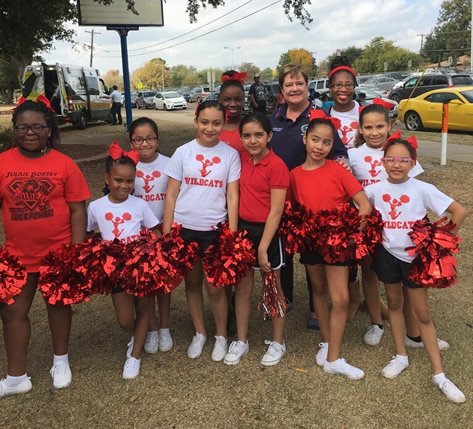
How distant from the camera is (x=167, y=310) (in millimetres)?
3547

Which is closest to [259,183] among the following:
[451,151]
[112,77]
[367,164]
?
[367,164]

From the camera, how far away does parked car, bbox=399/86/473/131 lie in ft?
44.4

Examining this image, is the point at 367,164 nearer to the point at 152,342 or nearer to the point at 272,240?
the point at 272,240

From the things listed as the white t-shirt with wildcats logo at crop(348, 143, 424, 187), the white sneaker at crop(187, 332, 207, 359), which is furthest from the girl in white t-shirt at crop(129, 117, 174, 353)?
the white t-shirt with wildcats logo at crop(348, 143, 424, 187)

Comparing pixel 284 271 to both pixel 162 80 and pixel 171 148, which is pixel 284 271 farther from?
pixel 162 80

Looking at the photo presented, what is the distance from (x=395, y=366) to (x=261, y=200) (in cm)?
138

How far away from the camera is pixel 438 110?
14.3m

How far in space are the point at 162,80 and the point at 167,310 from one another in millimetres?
102600

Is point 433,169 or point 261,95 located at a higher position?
point 261,95

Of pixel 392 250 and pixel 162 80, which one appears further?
pixel 162 80

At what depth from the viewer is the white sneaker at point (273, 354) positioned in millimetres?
3211

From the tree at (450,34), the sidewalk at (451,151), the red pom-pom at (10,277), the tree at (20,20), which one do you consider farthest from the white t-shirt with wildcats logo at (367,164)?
the tree at (450,34)

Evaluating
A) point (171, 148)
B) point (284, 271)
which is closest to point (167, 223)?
point (284, 271)

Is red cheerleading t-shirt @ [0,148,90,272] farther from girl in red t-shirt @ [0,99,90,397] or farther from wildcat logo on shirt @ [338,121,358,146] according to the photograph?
wildcat logo on shirt @ [338,121,358,146]
